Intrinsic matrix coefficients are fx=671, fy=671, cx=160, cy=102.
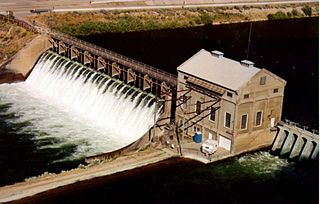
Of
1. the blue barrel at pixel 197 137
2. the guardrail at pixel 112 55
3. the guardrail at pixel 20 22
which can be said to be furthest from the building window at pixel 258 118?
the guardrail at pixel 20 22

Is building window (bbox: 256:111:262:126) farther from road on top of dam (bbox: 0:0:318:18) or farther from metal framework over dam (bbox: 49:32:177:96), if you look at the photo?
road on top of dam (bbox: 0:0:318:18)

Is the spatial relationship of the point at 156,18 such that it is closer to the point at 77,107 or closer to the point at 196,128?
the point at 77,107

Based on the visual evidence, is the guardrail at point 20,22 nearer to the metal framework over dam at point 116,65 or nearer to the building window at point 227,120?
the metal framework over dam at point 116,65

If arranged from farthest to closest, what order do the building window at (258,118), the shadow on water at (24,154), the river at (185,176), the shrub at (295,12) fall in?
1. the shrub at (295,12)
2. the building window at (258,118)
3. the shadow on water at (24,154)
4. the river at (185,176)

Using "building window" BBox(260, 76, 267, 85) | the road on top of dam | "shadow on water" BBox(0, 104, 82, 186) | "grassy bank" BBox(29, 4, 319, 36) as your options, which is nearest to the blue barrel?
"building window" BBox(260, 76, 267, 85)

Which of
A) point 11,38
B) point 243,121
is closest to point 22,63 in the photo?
point 11,38

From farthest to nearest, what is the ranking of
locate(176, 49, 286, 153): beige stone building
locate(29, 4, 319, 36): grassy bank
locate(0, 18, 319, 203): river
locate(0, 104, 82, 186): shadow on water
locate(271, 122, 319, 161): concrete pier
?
locate(29, 4, 319, 36): grassy bank
locate(271, 122, 319, 161): concrete pier
locate(176, 49, 286, 153): beige stone building
locate(0, 104, 82, 186): shadow on water
locate(0, 18, 319, 203): river
